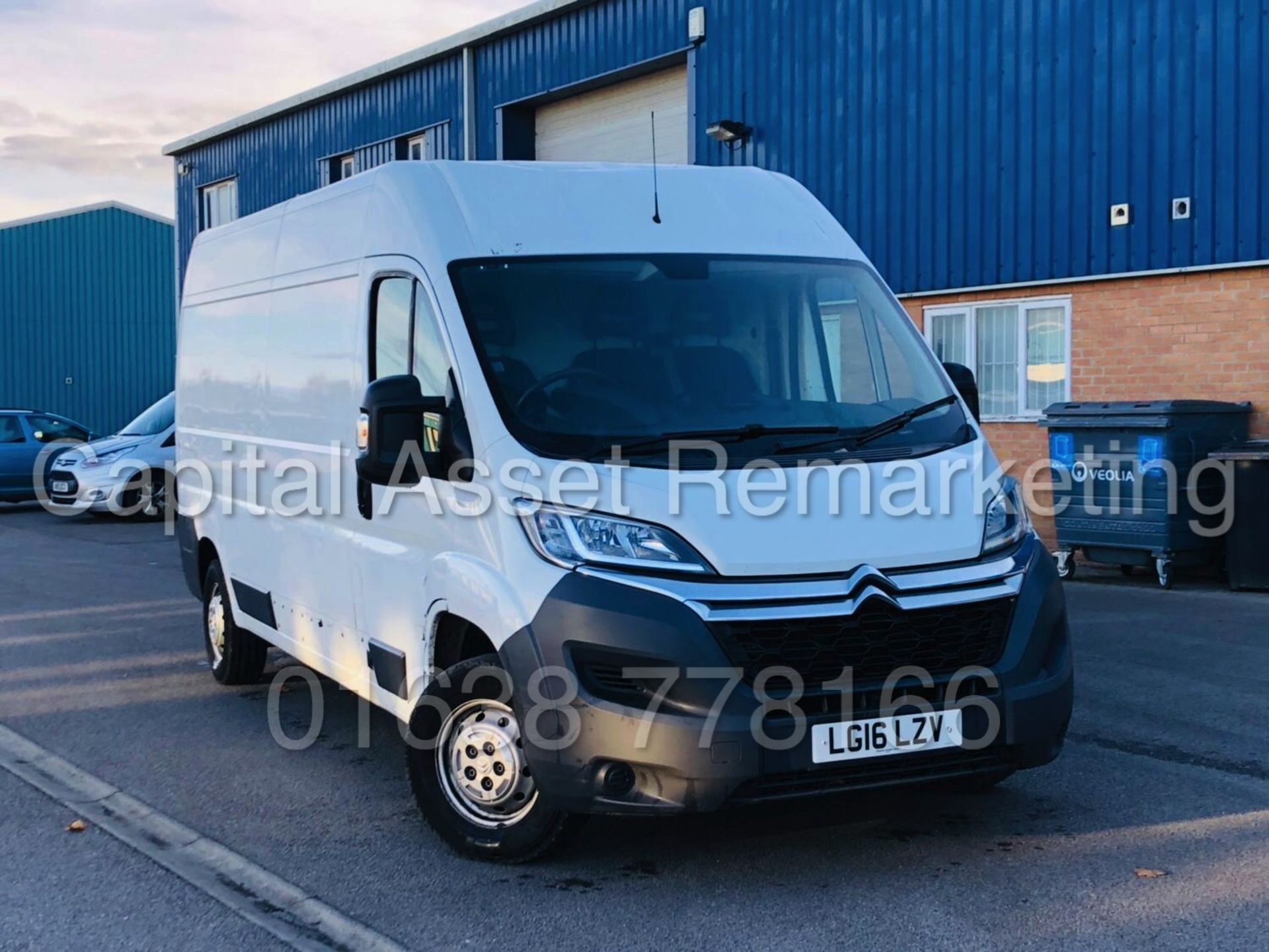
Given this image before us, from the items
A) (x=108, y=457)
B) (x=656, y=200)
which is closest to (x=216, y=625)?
(x=656, y=200)

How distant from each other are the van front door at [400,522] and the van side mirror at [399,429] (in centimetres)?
10

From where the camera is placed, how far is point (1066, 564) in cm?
1236

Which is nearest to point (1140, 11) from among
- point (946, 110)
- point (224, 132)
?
point (946, 110)

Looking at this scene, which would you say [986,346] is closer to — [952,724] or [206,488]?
[206,488]

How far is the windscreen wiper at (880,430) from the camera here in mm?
4859

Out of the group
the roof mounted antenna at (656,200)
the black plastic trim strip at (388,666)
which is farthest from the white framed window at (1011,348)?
the black plastic trim strip at (388,666)

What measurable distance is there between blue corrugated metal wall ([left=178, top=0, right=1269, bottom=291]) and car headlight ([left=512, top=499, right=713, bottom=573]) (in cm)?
952

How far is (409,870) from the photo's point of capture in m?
4.80

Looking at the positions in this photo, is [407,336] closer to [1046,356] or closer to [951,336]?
[1046,356]

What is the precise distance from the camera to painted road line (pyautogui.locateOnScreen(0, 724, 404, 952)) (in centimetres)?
423

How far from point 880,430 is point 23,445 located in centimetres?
2031

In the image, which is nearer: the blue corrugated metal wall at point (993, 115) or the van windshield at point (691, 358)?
the van windshield at point (691, 358)

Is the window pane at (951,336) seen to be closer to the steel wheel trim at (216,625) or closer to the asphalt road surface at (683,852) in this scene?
the asphalt road surface at (683,852)

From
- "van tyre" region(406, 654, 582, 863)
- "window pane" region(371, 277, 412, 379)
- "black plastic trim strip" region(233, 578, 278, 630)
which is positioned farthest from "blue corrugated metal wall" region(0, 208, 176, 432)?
"van tyre" region(406, 654, 582, 863)
